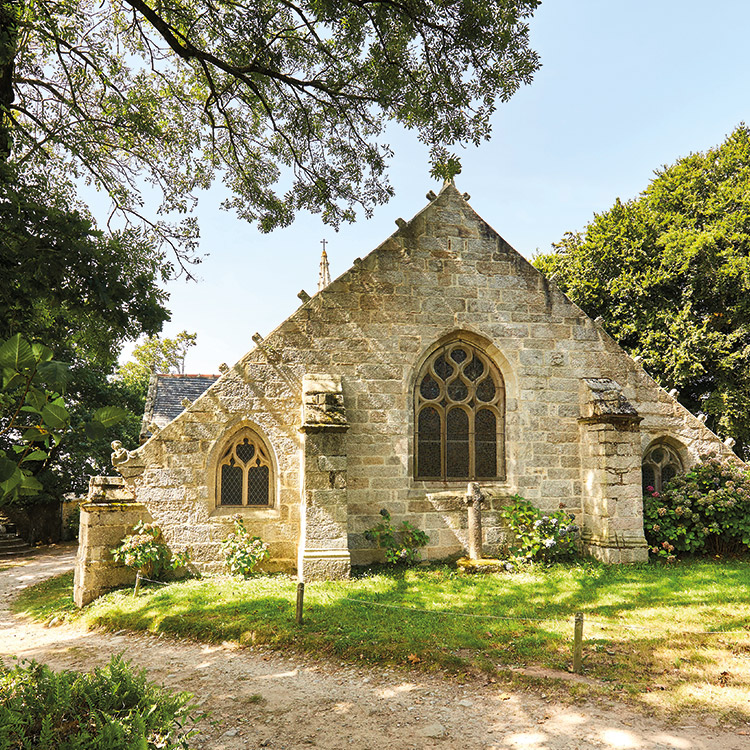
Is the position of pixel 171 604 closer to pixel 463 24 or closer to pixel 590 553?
pixel 590 553

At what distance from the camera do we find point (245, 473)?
962 centimetres

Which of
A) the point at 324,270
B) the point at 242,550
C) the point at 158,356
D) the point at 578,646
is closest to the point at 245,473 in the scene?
the point at 242,550

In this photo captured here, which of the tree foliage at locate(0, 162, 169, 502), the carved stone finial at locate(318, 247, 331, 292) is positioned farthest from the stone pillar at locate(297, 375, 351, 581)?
the carved stone finial at locate(318, 247, 331, 292)

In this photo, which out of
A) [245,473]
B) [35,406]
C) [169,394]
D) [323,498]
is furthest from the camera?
[169,394]

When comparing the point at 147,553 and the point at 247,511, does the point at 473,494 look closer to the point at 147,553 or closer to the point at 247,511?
the point at 247,511

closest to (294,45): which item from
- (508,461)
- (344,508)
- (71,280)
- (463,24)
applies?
(463,24)

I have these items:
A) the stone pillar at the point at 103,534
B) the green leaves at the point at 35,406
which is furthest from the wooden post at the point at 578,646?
the stone pillar at the point at 103,534

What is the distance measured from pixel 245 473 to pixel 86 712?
6235 millimetres

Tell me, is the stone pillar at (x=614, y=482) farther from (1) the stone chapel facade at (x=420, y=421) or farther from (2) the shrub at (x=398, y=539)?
(2) the shrub at (x=398, y=539)

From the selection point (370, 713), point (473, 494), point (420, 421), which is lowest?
point (370, 713)

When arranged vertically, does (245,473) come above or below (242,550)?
above

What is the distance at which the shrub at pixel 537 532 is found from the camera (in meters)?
9.74

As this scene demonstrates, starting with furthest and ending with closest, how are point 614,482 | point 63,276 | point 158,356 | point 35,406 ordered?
1. point 158,356
2. point 614,482
3. point 63,276
4. point 35,406

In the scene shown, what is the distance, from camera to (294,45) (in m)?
7.75
